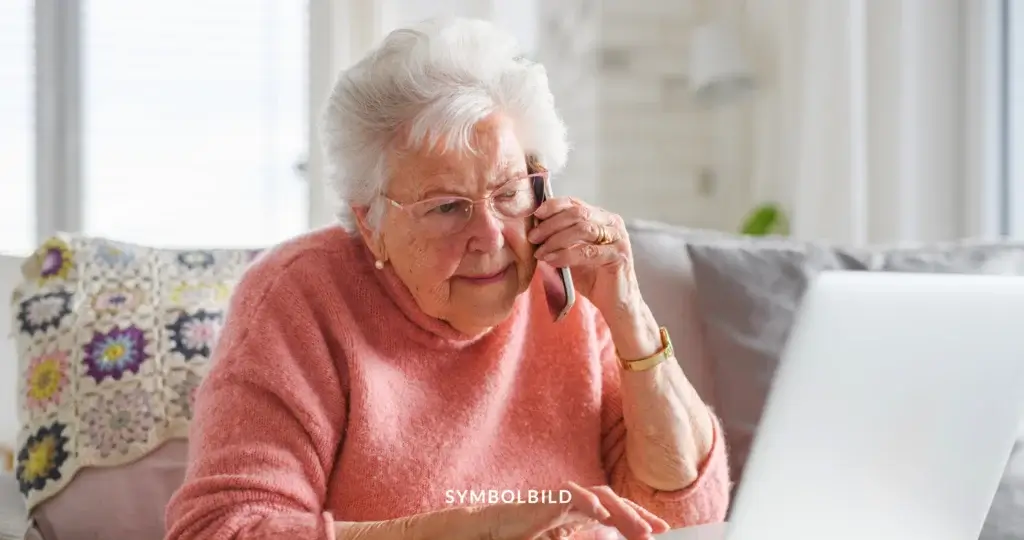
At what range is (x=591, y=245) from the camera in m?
1.04

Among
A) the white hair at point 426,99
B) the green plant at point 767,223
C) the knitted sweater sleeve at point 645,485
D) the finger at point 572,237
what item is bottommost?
the knitted sweater sleeve at point 645,485

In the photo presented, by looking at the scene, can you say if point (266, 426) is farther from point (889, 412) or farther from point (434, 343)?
point (889, 412)

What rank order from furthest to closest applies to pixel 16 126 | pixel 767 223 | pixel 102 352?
pixel 16 126 < pixel 767 223 < pixel 102 352

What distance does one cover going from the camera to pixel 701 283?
1575 mm

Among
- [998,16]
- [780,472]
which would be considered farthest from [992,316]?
[998,16]

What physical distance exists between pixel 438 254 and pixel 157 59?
95.2 inches

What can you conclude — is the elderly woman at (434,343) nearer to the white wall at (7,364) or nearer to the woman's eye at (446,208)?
the woman's eye at (446,208)

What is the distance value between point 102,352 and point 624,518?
100cm

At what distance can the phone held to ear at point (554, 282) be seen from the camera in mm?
1065

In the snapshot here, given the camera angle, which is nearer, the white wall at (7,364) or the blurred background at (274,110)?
the white wall at (7,364)

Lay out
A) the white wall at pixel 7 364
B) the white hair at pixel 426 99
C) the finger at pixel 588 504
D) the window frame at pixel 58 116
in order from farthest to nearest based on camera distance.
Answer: the window frame at pixel 58 116
the white wall at pixel 7 364
the white hair at pixel 426 99
the finger at pixel 588 504

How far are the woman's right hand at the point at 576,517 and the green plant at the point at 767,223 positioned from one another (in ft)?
7.00

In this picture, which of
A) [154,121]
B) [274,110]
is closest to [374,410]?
[274,110]

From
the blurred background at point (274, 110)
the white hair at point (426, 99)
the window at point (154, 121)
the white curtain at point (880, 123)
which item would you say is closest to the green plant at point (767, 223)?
the blurred background at point (274, 110)
